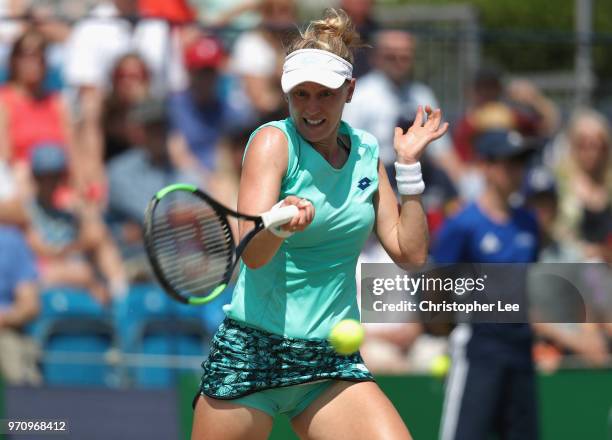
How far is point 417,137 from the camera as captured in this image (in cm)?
420

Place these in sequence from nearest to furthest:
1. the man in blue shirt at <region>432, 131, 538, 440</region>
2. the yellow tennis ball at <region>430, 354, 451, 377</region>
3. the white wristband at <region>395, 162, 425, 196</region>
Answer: the white wristband at <region>395, 162, 425, 196</region> < the man in blue shirt at <region>432, 131, 538, 440</region> < the yellow tennis ball at <region>430, 354, 451, 377</region>

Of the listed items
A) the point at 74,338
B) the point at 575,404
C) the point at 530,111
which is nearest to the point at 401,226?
the point at 74,338

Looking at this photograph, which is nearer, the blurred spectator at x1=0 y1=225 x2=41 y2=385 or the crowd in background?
the blurred spectator at x1=0 y1=225 x2=41 y2=385

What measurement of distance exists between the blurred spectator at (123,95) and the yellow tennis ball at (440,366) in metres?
2.44

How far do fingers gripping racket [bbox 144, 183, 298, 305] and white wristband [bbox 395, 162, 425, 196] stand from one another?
2.05ft

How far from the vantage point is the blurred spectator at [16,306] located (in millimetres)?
6984

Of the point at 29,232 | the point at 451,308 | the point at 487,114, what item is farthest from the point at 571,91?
the point at 29,232

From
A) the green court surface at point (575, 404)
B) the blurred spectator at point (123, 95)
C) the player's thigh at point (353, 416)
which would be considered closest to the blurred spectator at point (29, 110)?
the blurred spectator at point (123, 95)

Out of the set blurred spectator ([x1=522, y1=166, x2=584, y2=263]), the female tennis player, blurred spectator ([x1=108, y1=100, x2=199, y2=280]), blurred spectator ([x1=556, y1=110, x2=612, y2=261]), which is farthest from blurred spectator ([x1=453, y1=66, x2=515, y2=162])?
the female tennis player

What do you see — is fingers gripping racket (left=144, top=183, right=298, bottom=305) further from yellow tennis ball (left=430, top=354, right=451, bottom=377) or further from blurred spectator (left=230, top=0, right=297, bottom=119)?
blurred spectator (left=230, top=0, right=297, bottom=119)

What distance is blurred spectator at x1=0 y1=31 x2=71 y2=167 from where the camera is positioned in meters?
7.46

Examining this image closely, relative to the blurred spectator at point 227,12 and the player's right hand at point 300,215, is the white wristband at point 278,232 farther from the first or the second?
the blurred spectator at point 227,12

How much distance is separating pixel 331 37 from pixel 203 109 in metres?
3.75

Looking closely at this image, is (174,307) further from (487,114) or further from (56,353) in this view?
(487,114)
